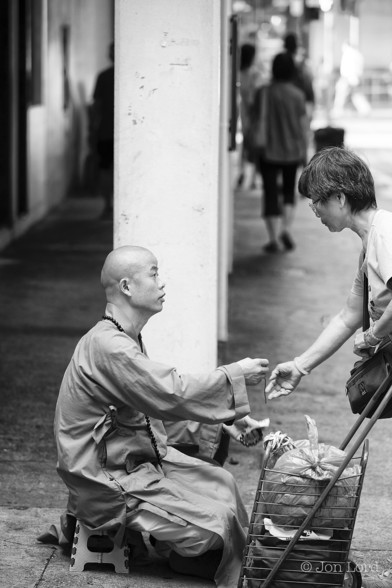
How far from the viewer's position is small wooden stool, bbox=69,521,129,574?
4.65 metres

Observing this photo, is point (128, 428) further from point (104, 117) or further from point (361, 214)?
point (104, 117)

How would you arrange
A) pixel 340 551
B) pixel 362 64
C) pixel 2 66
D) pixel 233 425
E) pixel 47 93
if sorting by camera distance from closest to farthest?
pixel 340 551 < pixel 233 425 < pixel 2 66 < pixel 47 93 < pixel 362 64

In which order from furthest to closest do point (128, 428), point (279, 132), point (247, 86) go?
point (247, 86) → point (279, 132) → point (128, 428)

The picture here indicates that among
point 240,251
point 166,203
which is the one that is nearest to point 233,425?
point 166,203

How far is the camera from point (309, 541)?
4.28m

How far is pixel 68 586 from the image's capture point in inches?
178

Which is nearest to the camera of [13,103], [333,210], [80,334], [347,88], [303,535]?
[303,535]

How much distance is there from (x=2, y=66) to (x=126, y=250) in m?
8.46

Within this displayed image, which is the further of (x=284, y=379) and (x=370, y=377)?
(x=284, y=379)

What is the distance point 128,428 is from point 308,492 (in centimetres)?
74

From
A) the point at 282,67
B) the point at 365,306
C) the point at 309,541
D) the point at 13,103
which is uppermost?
the point at 282,67

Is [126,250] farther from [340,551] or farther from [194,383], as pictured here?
[340,551]

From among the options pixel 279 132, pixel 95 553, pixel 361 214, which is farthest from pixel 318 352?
pixel 279 132

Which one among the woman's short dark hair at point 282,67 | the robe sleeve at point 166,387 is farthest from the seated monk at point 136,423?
the woman's short dark hair at point 282,67
